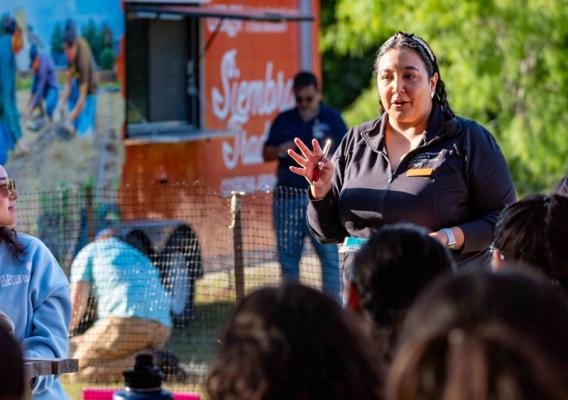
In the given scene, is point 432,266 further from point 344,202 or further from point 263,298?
point 344,202

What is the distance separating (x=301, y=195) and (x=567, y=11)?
31.0ft

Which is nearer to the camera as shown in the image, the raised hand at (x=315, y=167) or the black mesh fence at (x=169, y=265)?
the raised hand at (x=315, y=167)

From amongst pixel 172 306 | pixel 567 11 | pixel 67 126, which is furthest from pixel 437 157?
pixel 567 11

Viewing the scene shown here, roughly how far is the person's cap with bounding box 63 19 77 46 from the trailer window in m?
0.92

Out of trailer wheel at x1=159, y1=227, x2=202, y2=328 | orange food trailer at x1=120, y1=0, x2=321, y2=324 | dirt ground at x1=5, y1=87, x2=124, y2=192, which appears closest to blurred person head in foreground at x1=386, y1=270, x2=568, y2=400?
trailer wheel at x1=159, y1=227, x2=202, y2=328

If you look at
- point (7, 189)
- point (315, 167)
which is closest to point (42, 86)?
point (7, 189)

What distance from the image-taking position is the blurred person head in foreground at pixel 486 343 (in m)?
1.77

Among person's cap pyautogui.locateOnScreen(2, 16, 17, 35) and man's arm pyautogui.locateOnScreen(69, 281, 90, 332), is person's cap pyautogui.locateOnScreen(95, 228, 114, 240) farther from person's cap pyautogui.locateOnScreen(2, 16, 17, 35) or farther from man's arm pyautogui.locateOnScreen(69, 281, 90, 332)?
person's cap pyautogui.locateOnScreen(2, 16, 17, 35)

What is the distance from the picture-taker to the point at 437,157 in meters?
4.52

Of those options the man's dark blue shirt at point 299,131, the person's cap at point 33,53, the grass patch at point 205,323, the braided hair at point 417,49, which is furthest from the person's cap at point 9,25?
the braided hair at point 417,49

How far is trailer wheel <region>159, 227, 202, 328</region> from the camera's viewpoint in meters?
8.25

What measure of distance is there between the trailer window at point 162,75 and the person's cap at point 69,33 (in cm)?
92

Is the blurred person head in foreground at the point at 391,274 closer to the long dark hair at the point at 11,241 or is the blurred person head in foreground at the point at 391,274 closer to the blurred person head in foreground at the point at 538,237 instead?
the blurred person head in foreground at the point at 538,237

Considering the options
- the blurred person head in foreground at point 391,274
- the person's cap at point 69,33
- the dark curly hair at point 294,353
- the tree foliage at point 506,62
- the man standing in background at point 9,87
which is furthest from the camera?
the tree foliage at point 506,62
